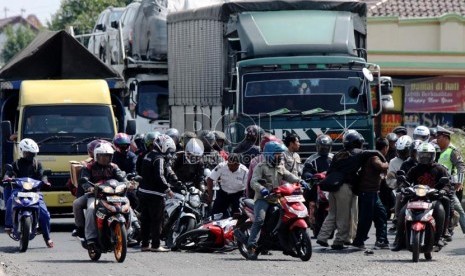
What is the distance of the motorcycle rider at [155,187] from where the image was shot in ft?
59.9

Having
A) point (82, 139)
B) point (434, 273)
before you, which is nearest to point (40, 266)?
point (434, 273)

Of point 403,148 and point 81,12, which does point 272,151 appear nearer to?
point 403,148

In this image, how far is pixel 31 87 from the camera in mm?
24531

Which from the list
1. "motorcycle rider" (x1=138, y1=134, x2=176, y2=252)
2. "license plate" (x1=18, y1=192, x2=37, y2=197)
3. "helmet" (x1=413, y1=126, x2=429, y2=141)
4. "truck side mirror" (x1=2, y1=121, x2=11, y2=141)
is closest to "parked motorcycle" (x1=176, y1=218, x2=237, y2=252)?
"motorcycle rider" (x1=138, y1=134, x2=176, y2=252)

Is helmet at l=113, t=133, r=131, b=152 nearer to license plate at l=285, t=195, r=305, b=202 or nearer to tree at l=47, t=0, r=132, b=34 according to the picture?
license plate at l=285, t=195, r=305, b=202

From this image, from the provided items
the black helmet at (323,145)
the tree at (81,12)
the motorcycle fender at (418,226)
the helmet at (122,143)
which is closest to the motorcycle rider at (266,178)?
the motorcycle fender at (418,226)

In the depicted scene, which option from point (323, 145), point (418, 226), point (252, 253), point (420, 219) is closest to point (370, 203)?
point (323, 145)

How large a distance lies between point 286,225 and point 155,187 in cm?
226

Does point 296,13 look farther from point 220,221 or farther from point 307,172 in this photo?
point 220,221

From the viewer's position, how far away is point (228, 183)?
19.2 meters

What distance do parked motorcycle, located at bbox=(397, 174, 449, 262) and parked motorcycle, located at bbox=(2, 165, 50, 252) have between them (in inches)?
201

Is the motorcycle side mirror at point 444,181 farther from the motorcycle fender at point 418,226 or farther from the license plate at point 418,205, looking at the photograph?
the motorcycle fender at point 418,226

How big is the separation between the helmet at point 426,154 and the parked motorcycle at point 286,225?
1.67 meters

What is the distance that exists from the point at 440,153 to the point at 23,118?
7.73 metres
